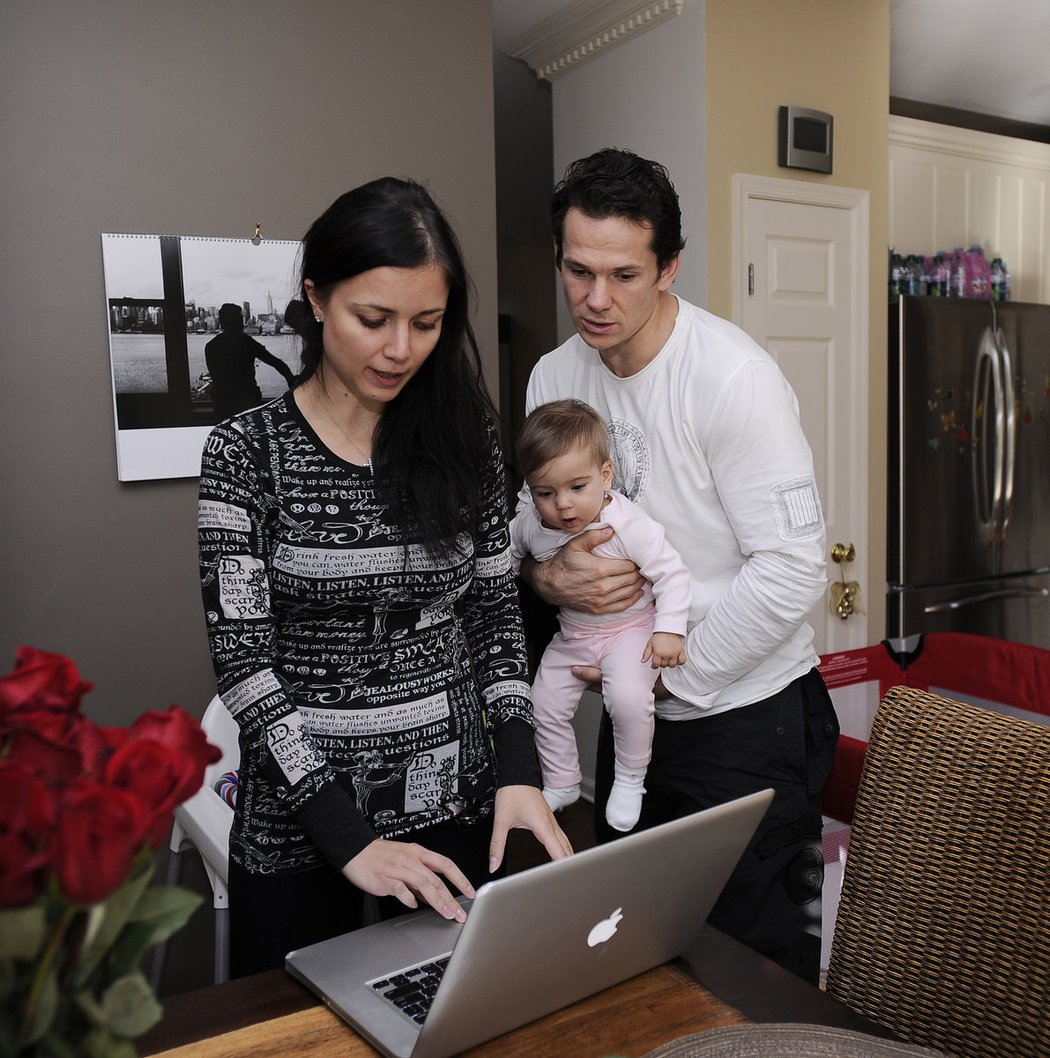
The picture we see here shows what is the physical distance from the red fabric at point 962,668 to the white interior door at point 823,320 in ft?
3.36

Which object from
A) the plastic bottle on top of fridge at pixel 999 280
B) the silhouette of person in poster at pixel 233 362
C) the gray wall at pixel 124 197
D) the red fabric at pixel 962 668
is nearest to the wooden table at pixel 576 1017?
the red fabric at pixel 962 668

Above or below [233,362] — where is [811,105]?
above

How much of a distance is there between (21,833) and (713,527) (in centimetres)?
121

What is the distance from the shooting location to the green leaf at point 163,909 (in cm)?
48

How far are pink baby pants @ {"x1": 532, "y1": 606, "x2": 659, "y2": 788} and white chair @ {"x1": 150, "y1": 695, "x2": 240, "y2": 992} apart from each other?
22.6 inches

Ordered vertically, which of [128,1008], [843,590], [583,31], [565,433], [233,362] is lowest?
[843,590]

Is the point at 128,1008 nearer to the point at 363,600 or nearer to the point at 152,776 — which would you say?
the point at 152,776

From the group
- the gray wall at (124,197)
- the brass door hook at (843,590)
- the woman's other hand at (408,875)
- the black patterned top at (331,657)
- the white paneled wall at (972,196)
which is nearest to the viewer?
the woman's other hand at (408,875)

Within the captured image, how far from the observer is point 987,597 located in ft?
12.5

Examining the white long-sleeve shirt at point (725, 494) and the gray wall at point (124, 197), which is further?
the gray wall at point (124, 197)

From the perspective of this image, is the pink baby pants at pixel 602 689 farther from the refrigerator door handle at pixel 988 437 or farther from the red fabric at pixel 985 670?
the refrigerator door handle at pixel 988 437

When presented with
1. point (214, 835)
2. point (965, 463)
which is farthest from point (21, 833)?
point (965, 463)

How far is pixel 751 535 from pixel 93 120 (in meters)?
1.81

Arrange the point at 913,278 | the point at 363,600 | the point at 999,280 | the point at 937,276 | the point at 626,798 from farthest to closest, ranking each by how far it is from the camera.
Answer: the point at 999,280, the point at 937,276, the point at 913,278, the point at 626,798, the point at 363,600
